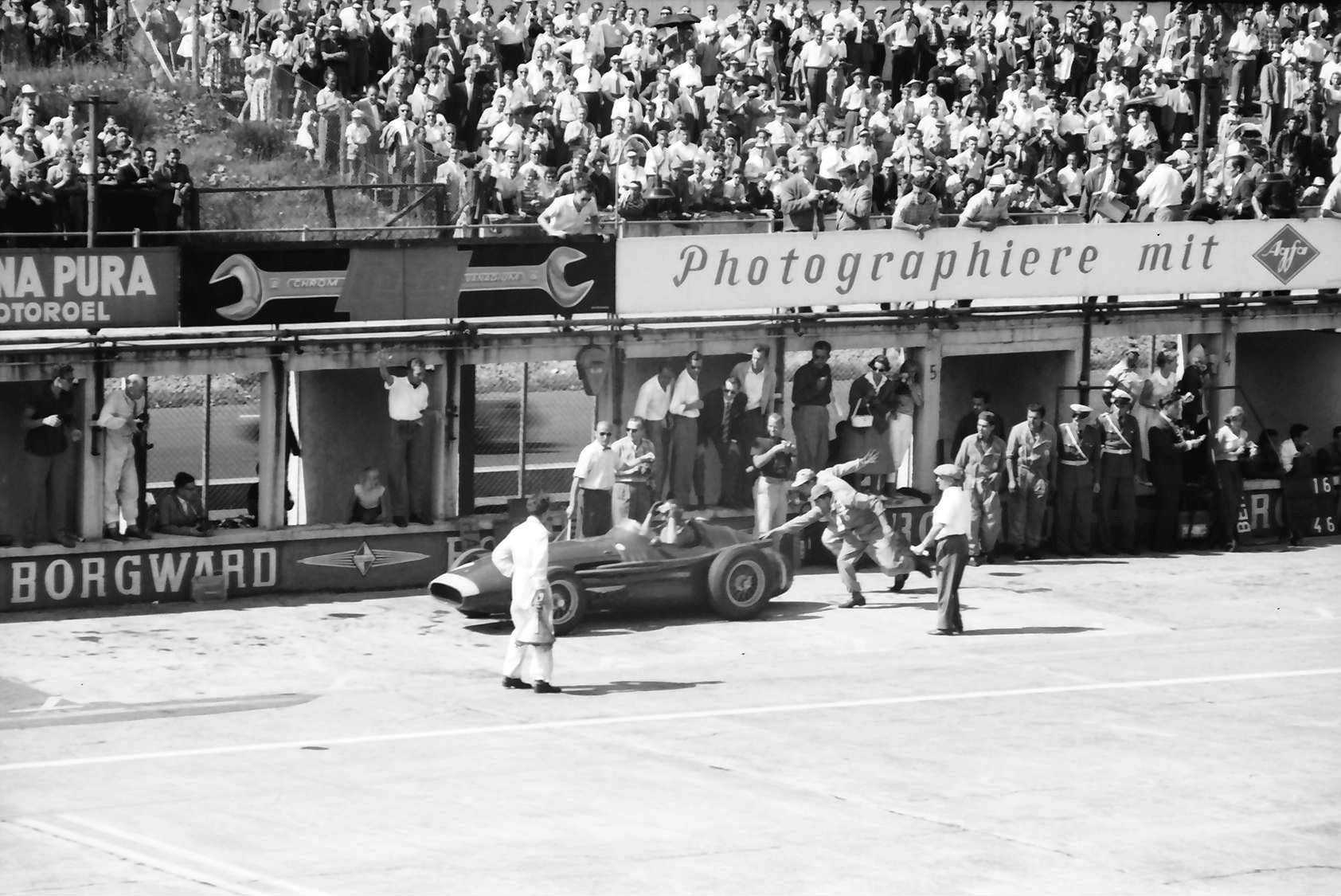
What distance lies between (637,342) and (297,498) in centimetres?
396

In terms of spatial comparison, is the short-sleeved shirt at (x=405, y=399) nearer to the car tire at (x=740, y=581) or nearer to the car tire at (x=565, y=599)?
the car tire at (x=565, y=599)

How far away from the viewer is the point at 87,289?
812 inches

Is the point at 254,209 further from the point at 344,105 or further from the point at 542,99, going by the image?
the point at 542,99

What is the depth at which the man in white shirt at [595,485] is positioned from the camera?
22156 mm

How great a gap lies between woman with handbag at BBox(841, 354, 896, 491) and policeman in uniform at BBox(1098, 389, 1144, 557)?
2406 millimetres

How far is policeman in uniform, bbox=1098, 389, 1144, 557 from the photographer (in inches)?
954

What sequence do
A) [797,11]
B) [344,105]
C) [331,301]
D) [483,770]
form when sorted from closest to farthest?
[483,770] < [331,301] < [344,105] < [797,11]

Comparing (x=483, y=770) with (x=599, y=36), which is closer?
(x=483, y=770)

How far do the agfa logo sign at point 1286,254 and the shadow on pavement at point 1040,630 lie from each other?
7067 millimetres

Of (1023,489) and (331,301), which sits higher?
(331,301)

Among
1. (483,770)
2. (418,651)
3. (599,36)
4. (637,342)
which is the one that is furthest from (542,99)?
(483,770)

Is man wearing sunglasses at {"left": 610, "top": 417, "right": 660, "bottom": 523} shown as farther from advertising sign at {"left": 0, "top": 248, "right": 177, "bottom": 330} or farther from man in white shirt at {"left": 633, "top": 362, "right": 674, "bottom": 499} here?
advertising sign at {"left": 0, "top": 248, "right": 177, "bottom": 330}

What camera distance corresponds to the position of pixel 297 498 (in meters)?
22.6

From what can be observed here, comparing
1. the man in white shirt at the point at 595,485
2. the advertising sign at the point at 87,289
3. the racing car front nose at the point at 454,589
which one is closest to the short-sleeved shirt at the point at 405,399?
the man in white shirt at the point at 595,485
